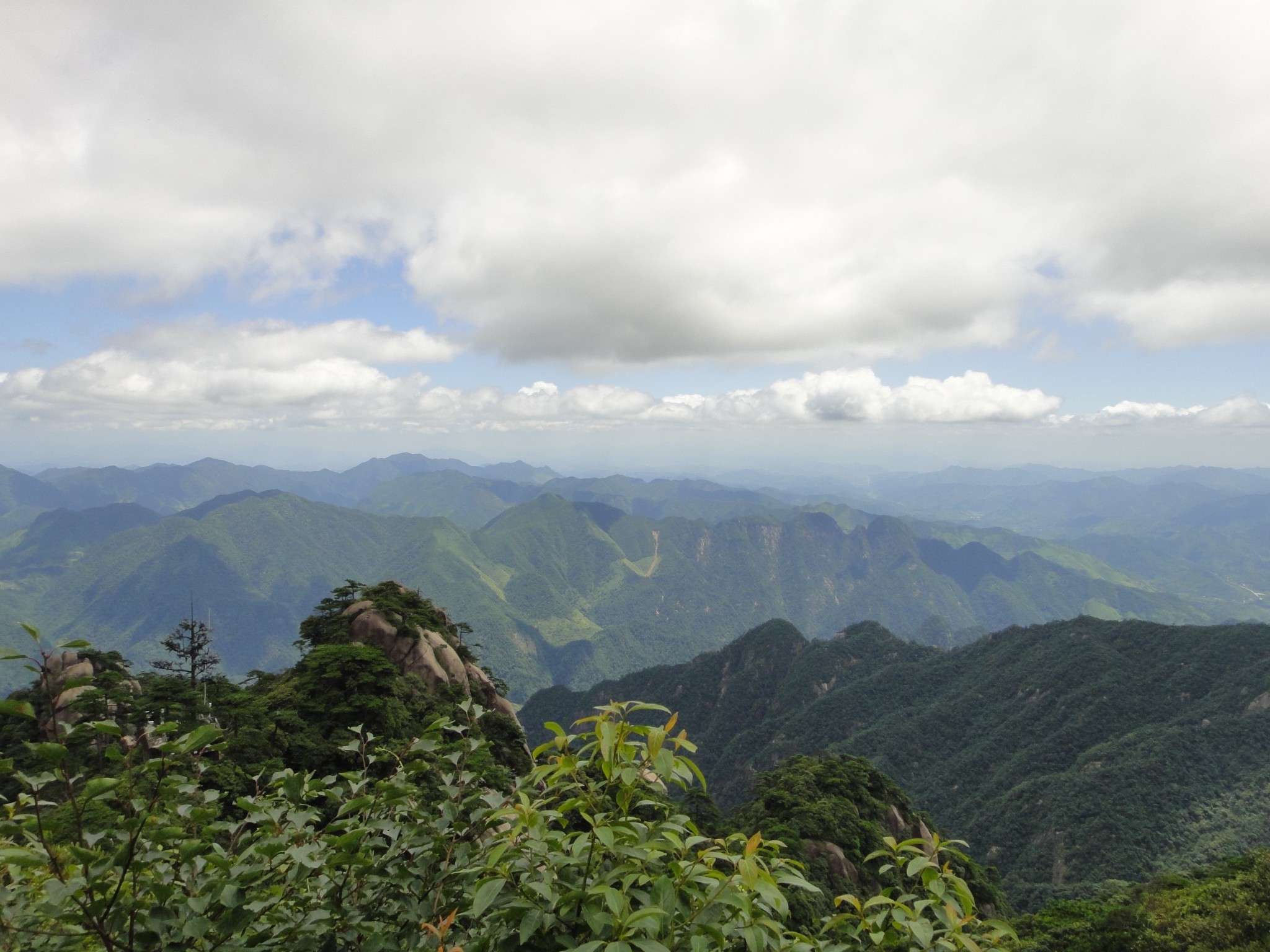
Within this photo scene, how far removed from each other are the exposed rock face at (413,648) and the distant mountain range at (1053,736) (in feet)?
289

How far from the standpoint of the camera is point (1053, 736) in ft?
428

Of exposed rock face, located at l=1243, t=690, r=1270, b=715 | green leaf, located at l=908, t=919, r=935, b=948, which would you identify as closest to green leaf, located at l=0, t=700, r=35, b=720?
green leaf, located at l=908, t=919, r=935, b=948

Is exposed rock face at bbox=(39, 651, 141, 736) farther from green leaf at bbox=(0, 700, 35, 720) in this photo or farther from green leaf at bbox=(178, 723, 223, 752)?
green leaf at bbox=(178, 723, 223, 752)

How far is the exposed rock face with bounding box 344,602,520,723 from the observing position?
40781 mm

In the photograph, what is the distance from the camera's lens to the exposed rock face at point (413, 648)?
1606 inches

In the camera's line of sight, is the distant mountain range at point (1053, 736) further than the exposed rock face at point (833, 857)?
Yes

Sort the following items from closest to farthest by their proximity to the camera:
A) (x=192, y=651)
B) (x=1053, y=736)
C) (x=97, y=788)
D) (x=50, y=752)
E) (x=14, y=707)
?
(x=14, y=707), (x=50, y=752), (x=97, y=788), (x=192, y=651), (x=1053, y=736)

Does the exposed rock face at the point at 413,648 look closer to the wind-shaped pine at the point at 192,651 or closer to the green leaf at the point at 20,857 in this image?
the wind-shaped pine at the point at 192,651

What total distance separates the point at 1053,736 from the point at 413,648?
151 metres

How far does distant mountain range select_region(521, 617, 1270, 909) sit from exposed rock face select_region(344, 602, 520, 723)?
289 feet

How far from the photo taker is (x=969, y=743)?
142 m

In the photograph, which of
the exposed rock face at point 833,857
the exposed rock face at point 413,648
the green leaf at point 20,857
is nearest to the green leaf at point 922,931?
the green leaf at point 20,857

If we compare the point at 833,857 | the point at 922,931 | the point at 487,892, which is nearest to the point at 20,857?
the point at 487,892

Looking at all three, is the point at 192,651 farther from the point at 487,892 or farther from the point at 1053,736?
the point at 1053,736
